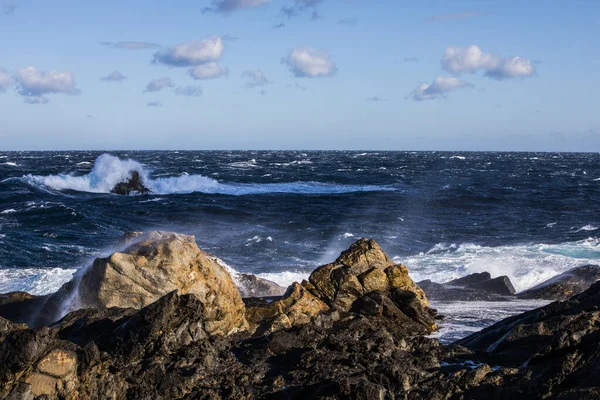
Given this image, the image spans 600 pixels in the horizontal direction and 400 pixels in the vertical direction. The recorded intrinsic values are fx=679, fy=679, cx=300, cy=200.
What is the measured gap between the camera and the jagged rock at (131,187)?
53.3m

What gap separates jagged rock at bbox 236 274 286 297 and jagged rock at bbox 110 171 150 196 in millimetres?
38205

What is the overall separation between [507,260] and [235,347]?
18.3 metres

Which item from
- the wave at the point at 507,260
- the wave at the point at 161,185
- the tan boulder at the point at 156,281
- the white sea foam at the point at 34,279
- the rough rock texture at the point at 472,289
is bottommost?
the wave at the point at 507,260

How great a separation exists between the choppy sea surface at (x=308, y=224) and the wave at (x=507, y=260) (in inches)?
1.8

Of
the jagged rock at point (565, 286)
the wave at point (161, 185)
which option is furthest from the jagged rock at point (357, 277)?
the wave at point (161, 185)

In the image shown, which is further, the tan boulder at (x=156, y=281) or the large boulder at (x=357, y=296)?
the large boulder at (x=357, y=296)

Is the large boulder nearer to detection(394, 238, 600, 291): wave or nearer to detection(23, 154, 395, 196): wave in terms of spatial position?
detection(394, 238, 600, 291): wave

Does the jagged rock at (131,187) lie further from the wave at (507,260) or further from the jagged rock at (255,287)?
the jagged rock at (255,287)

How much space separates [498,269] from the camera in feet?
79.4

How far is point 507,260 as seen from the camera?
25719 mm

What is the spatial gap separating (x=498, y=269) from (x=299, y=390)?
17.5 m

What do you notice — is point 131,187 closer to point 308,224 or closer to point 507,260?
point 308,224

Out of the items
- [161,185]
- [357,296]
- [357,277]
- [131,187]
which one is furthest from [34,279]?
[161,185]

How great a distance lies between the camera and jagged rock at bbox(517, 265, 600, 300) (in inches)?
727
